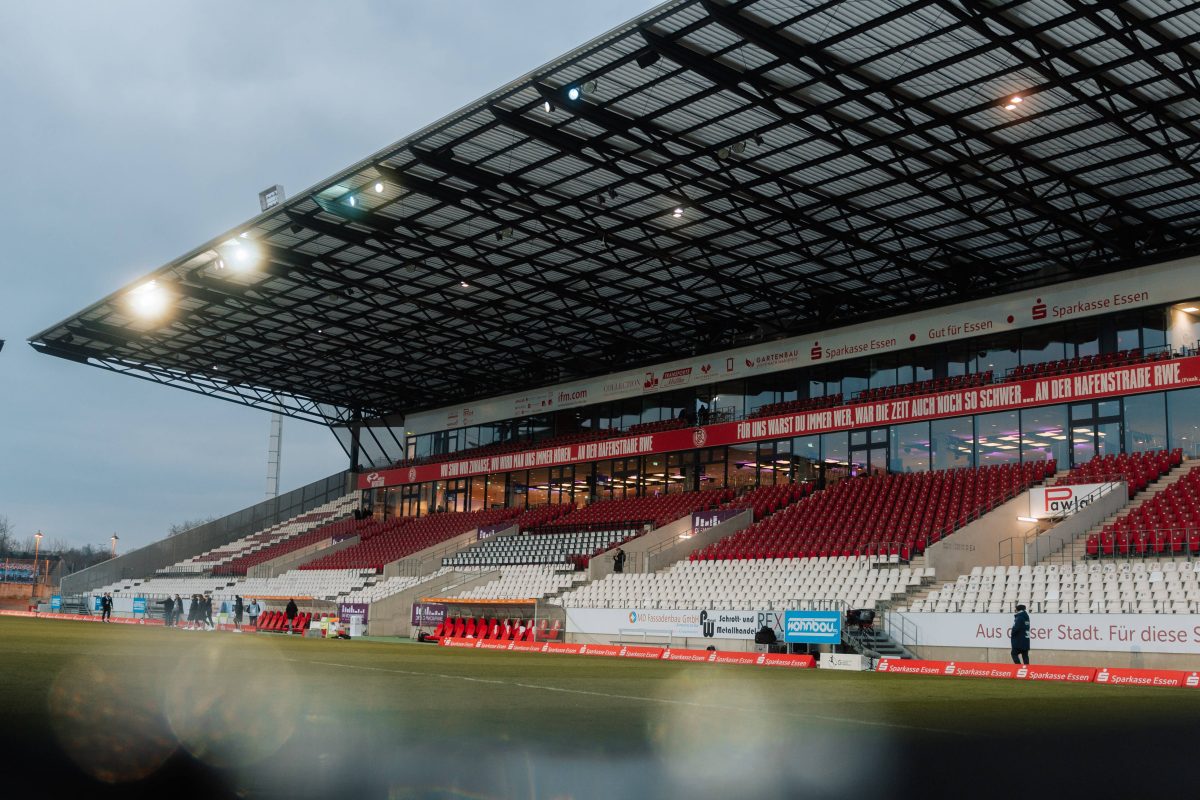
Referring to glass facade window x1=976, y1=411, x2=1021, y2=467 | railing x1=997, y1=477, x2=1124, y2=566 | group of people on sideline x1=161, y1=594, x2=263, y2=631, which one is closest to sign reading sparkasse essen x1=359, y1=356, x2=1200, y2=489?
glass facade window x1=976, y1=411, x2=1021, y2=467

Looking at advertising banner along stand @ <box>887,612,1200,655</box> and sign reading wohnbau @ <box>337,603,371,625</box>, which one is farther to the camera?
sign reading wohnbau @ <box>337,603,371,625</box>

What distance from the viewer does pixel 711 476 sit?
148 ft

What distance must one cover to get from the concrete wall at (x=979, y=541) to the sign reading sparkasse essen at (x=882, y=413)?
4.09 metres

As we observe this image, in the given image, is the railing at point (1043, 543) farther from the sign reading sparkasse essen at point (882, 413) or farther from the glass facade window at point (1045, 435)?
the glass facade window at point (1045, 435)

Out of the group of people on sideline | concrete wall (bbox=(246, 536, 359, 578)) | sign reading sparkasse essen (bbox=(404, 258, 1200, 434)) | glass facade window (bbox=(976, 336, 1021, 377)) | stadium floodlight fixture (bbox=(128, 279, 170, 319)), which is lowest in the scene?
the group of people on sideline

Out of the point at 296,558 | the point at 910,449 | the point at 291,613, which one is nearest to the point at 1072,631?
the point at 910,449

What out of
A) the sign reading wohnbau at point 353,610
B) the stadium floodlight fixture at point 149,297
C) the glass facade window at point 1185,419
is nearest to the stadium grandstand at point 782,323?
the glass facade window at point 1185,419

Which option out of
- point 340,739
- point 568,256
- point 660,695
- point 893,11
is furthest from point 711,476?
point 340,739

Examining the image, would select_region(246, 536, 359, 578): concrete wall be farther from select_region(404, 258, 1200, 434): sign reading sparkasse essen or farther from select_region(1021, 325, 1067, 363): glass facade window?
select_region(1021, 325, 1067, 363): glass facade window

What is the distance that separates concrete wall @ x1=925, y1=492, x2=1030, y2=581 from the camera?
94.7 feet

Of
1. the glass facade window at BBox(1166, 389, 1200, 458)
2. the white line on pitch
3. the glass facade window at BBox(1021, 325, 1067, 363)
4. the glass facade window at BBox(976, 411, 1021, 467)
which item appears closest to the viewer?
the white line on pitch

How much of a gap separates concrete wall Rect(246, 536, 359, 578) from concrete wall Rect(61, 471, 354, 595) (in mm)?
6627

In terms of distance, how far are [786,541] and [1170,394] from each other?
1219 centimetres

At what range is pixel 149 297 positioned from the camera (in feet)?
132
